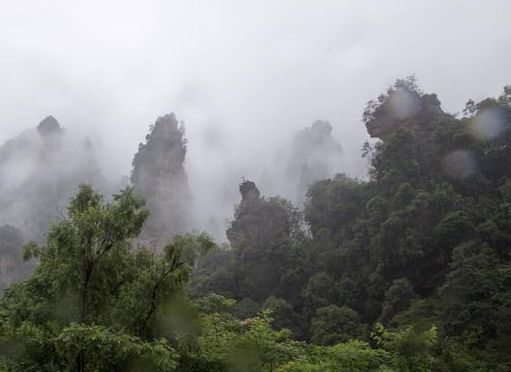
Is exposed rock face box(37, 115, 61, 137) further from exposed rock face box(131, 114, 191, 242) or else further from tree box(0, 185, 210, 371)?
tree box(0, 185, 210, 371)

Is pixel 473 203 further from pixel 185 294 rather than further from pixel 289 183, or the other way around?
pixel 289 183

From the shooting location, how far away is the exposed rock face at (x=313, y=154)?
95938mm

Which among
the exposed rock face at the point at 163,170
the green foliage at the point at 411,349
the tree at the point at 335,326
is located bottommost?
the green foliage at the point at 411,349

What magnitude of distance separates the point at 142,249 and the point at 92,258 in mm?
1165

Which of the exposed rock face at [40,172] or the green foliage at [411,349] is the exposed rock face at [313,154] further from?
the green foliage at [411,349]

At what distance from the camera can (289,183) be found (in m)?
110

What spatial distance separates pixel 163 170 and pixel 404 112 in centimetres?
3624

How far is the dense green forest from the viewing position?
8633 mm

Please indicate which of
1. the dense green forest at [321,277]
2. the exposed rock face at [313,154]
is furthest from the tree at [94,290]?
the exposed rock face at [313,154]

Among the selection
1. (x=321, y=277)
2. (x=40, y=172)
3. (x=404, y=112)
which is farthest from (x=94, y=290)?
(x=40, y=172)

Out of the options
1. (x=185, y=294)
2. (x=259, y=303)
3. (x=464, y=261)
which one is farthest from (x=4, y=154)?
(x=185, y=294)

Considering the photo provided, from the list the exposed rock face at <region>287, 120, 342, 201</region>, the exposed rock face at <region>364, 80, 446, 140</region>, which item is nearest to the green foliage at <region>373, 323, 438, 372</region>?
the exposed rock face at <region>364, 80, 446, 140</region>

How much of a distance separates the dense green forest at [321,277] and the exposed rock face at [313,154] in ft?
169

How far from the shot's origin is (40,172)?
87.1 meters
